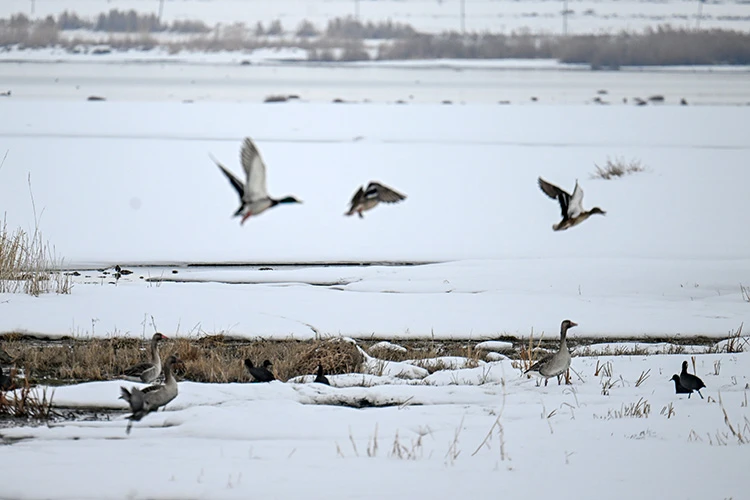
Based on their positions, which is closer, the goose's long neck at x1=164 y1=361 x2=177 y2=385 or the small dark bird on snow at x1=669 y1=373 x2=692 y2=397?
the goose's long neck at x1=164 y1=361 x2=177 y2=385

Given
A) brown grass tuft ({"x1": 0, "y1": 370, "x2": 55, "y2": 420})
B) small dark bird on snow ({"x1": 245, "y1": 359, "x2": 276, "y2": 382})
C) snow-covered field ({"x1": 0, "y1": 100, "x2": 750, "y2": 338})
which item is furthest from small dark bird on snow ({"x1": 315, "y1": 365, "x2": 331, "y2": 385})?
snow-covered field ({"x1": 0, "y1": 100, "x2": 750, "y2": 338})

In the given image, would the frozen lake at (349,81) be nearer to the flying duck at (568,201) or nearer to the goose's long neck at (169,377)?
the flying duck at (568,201)

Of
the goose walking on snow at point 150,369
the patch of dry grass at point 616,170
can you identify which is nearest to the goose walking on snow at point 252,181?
the goose walking on snow at point 150,369

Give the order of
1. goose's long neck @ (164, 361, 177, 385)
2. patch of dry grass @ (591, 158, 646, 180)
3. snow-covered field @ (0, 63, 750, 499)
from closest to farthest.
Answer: snow-covered field @ (0, 63, 750, 499)
goose's long neck @ (164, 361, 177, 385)
patch of dry grass @ (591, 158, 646, 180)

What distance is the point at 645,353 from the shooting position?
30.7ft

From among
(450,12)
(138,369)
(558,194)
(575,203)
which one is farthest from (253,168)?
(450,12)

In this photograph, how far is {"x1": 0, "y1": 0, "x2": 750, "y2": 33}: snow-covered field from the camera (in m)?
86.5

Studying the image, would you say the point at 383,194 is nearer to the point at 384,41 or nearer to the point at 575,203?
the point at 575,203

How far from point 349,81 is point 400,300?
42.7m

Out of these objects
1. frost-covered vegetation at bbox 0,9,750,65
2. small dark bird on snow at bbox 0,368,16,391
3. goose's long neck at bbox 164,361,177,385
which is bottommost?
small dark bird on snow at bbox 0,368,16,391

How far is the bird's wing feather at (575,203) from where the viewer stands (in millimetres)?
10617

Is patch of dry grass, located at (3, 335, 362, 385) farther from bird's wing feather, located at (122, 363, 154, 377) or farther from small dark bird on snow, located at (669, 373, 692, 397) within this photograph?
small dark bird on snow, located at (669, 373, 692, 397)

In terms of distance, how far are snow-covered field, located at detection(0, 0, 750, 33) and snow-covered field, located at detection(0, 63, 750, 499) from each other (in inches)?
2277

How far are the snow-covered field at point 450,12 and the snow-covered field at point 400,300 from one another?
57840 mm
